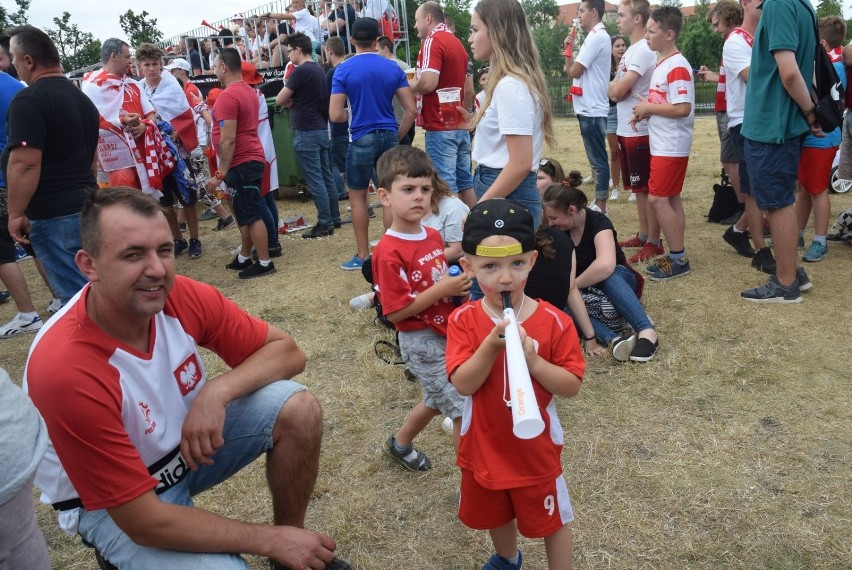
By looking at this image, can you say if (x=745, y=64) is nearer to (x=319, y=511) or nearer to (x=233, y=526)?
(x=319, y=511)

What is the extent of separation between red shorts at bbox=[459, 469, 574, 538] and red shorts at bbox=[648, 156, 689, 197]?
3503 mm

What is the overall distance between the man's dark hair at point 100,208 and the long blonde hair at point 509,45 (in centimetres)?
183

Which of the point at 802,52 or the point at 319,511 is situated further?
the point at 802,52

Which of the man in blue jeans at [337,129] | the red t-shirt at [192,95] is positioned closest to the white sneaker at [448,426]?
the man in blue jeans at [337,129]

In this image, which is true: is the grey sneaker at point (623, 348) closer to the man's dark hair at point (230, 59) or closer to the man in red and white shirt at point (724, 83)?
the man in red and white shirt at point (724, 83)

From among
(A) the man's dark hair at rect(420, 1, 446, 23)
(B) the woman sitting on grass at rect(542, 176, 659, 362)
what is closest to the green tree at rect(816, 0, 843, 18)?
(A) the man's dark hair at rect(420, 1, 446, 23)

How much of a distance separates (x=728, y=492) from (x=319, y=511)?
5.47 ft

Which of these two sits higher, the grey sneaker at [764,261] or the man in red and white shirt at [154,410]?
the man in red and white shirt at [154,410]

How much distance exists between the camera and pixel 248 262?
6.52m

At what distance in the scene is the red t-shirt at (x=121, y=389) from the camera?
70.6 inches

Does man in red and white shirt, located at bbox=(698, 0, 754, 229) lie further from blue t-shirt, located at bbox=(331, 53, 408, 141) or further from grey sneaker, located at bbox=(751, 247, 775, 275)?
blue t-shirt, located at bbox=(331, 53, 408, 141)

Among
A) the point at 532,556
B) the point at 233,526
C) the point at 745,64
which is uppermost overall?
the point at 745,64

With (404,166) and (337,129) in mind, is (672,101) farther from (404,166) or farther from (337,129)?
(337,129)

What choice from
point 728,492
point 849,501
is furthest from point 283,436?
point 849,501
